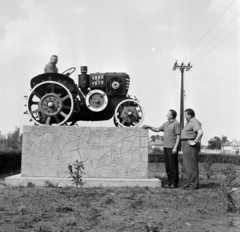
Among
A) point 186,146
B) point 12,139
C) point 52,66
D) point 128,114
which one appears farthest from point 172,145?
point 12,139

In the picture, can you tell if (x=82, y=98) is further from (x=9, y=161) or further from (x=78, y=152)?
(x=9, y=161)

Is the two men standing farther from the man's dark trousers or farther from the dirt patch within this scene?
the dirt patch

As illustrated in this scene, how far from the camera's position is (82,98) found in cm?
809

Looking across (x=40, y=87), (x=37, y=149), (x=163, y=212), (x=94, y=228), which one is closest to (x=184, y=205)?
(x=163, y=212)

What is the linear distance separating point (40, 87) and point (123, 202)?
11.6 feet

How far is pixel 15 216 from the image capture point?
443 cm

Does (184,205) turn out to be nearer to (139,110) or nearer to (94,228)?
(94,228)

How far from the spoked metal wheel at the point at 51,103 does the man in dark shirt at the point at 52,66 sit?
0.34 metres

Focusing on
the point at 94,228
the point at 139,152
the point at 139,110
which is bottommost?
the point at 94,228

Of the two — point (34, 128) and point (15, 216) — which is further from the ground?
point (34, 128)

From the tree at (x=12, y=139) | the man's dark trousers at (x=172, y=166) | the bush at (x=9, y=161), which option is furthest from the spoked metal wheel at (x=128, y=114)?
the tree at (x=12, y=139)

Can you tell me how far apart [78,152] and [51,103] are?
122 centimetres

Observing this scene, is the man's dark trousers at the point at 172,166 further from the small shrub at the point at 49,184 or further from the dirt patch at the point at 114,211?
the small shrub at the point at 49,184

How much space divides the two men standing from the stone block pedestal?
623 mm
